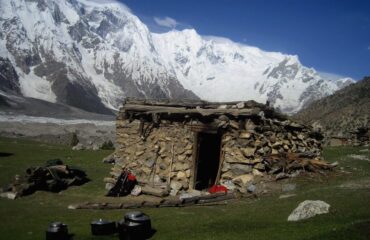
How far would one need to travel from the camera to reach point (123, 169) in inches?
893

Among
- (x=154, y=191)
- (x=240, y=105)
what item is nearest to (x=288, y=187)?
(x=240, y=105)

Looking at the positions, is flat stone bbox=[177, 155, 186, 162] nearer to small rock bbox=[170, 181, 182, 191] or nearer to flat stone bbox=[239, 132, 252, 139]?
small rock bbox=[170, 181, 182, 191]

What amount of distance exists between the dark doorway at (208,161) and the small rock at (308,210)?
9973mm

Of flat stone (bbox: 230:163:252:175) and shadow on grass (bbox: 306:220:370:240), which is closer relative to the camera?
shadow on grass (bbox: 306:220:370:240)

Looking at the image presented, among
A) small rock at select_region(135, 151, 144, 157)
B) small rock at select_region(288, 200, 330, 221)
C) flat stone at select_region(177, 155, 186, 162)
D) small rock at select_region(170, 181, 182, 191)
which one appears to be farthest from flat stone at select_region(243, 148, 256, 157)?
small rock at select_region(288, 200, 330, 221)

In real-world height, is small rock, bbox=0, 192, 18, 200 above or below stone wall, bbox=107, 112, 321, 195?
below

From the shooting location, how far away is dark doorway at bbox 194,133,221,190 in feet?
75.7

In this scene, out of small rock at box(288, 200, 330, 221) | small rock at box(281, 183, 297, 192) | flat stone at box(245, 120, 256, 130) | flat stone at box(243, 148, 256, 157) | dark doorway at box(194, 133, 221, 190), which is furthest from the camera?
dark doorway at box(194, 133, 221, 190)

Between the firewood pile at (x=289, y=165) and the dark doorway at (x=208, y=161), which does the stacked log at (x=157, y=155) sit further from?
the firewood pile at (x=289, y=165)

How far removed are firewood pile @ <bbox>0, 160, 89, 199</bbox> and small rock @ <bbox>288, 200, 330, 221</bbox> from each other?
41.5 ft

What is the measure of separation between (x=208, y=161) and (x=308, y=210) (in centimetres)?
1155

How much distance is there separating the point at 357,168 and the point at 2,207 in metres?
16.3

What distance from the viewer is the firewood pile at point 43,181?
20.7 m

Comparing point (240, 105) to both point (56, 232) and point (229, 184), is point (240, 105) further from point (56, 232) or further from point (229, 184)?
point (56, 232)
